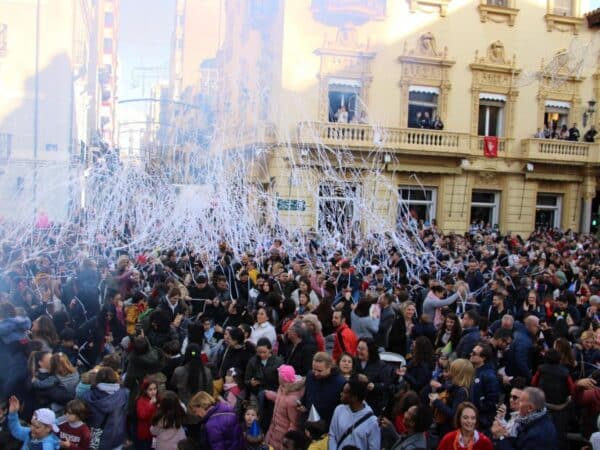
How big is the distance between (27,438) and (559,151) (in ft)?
78.4

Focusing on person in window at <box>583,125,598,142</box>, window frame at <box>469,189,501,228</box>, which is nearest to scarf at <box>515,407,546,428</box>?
window frame at <box>469,189,501,228</box>

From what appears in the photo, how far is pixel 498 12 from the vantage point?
80.9ft

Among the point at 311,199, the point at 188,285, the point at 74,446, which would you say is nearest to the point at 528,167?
the point at 311,199

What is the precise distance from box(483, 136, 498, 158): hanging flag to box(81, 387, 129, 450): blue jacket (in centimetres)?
2129

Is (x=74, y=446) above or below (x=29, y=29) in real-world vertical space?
below

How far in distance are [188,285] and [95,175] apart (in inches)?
475

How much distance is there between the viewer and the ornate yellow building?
2209 cm

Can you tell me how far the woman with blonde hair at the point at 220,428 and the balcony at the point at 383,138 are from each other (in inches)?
663

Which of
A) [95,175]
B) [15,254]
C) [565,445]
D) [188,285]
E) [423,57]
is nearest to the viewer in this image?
[565,445]

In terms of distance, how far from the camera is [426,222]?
23.9m

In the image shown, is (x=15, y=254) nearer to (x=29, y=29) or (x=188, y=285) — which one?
(x=188, y=285)

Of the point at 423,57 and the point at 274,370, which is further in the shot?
the point at 423,57

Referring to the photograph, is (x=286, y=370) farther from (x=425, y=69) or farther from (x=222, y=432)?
(x=425, y=69)

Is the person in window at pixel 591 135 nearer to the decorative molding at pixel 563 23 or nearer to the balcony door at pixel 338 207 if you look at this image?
the decorative molding at pixel 563 23
